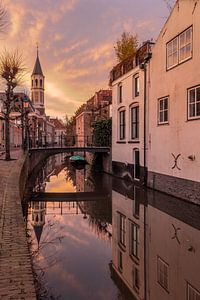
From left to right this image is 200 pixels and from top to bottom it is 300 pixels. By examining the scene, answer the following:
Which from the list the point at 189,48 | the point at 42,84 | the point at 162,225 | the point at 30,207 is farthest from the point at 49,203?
the point at 42,84

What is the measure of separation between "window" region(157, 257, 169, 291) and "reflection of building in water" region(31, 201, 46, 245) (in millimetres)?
3708

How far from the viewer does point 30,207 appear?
1446 centimetres

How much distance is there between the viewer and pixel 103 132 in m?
31.8

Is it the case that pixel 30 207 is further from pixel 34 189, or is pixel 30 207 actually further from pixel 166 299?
pixel 166 299

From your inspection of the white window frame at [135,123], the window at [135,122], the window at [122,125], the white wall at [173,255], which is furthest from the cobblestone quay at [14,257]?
the window at [122,125]

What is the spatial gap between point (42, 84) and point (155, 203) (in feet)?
336

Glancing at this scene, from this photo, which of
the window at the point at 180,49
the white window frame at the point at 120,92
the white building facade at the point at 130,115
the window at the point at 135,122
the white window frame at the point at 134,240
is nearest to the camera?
the white window frame at the point at 134,240

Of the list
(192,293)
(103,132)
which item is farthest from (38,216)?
(103,132)

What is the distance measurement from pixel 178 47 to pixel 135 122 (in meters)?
7.58

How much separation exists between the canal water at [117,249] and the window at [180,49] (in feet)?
21.7

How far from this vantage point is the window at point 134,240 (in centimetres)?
850

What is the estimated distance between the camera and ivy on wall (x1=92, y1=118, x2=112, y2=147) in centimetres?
3120

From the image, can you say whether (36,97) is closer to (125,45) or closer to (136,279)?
(125,45)

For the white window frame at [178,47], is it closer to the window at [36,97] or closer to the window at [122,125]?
the window at [122,125]
